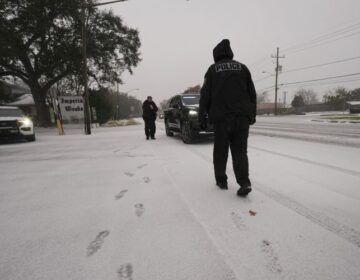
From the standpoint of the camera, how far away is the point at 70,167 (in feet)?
19.6

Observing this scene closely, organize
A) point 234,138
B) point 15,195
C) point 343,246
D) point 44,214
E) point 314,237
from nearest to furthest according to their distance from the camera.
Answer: point 343,246, point 314,237, point 44,214, point 234,138, point 15,195

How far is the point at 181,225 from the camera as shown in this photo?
272 cm

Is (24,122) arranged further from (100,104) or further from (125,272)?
(100,104)

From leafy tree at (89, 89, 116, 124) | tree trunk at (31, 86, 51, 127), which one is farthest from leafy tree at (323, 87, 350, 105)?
tree trunk at (31, 86, 51, 127)

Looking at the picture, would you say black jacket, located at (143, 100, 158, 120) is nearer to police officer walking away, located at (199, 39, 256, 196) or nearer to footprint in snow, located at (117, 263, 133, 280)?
police officer walking away, located at (199, 39, 256, 196)

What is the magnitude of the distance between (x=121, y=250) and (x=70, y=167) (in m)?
4.15

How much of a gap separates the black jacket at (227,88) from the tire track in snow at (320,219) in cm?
105

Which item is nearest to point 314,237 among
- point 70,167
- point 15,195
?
point 15,195

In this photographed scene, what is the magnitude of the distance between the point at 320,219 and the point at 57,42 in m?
25.9

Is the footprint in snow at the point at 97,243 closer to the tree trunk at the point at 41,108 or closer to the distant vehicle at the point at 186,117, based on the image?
the distant vehicle at the point at 186,117

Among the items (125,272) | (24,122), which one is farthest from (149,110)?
(125,272)

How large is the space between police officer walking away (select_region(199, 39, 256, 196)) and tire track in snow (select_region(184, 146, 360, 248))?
383 mm

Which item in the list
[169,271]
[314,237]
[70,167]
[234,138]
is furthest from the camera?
[70,167]

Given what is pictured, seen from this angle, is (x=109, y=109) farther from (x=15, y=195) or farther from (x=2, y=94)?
(x=15, y=195)
